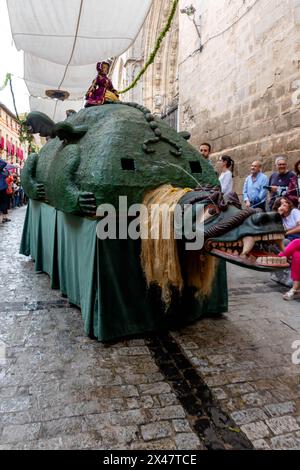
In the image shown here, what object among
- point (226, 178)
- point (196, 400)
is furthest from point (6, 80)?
point (196, 400)

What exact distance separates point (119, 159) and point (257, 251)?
144 cm

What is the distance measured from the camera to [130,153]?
312 cm

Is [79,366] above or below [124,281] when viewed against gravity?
below

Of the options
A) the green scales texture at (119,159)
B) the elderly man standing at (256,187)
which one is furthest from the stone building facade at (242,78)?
the green scales texture at (119,159)

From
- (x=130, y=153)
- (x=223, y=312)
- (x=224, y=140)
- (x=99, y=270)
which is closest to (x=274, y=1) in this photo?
(x=224, y=140)

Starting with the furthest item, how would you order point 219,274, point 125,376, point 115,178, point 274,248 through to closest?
point 219,274
point 115,178
point 125,376
point 274,248

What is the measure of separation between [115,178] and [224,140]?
19.9ft

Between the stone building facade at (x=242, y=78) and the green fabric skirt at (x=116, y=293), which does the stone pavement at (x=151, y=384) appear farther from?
the stone building facade at (x=242, y=78)

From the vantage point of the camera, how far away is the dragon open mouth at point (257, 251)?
6.84 feet

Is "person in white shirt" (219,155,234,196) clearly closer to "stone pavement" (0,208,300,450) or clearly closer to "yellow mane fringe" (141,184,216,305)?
"stone pavement" (0,208,300,450)

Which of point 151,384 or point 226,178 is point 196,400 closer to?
point 151,384

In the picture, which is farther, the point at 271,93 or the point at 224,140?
the point at 224,140

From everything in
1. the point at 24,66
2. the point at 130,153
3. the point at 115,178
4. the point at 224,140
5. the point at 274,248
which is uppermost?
the point at 24,66

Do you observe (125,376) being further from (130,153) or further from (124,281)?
(130,153)
